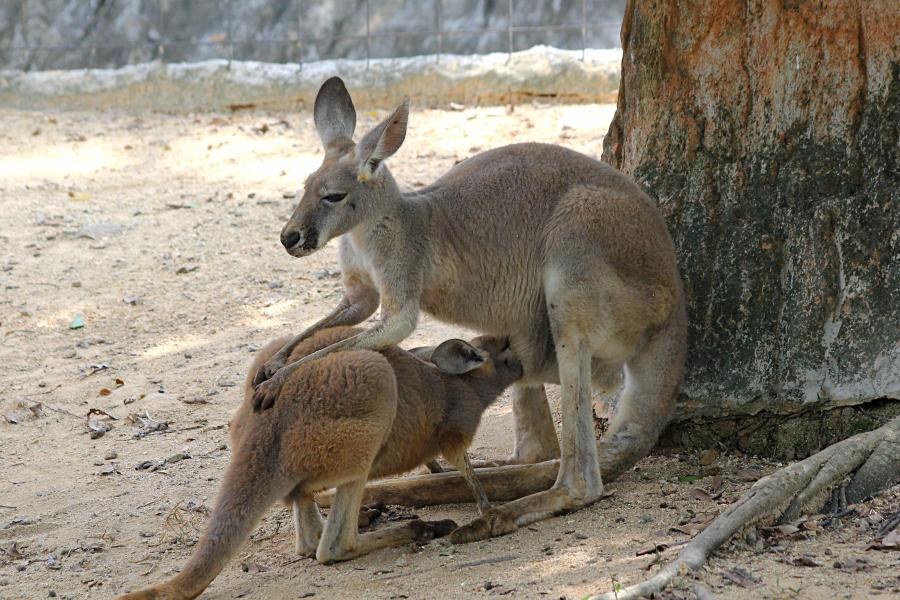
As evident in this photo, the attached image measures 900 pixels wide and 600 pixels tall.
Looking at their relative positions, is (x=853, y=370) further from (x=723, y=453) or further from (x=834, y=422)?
(x=723, y=453)

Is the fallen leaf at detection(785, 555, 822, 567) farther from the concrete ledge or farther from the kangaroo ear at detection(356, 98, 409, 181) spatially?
the concrete ledge

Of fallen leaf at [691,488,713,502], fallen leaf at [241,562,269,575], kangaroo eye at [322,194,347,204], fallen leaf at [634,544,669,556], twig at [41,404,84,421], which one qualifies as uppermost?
kangaroo eye at [322,194,347,204]

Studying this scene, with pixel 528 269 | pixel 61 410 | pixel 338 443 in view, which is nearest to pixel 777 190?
pixel 528 269

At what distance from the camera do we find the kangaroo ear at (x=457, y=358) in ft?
17.0

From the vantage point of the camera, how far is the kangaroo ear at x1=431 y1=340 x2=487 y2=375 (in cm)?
517

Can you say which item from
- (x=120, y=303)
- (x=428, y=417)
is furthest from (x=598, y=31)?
(x=428, y=417)

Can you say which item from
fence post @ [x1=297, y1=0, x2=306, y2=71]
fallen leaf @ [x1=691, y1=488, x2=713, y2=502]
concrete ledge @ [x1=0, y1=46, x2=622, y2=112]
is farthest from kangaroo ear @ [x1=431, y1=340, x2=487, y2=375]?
fence post @ [x1=297, y1=0, x2=306, y2=71]

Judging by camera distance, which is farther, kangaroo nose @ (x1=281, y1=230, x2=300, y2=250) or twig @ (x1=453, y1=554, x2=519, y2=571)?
kangaroo nose @ (x1=281, y1=230, x2=300, y2=250)

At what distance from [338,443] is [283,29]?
846 centimetres

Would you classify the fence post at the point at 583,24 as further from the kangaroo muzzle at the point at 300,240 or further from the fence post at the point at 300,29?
the kangaroo muzzle at the point at 300,240

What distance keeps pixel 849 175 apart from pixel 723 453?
1414mm

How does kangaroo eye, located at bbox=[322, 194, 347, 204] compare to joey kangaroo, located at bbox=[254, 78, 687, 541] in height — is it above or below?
above

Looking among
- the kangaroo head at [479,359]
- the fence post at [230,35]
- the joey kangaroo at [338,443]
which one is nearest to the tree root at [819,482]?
the joey kangaroo at [338,443]

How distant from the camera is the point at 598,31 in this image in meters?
11.6
